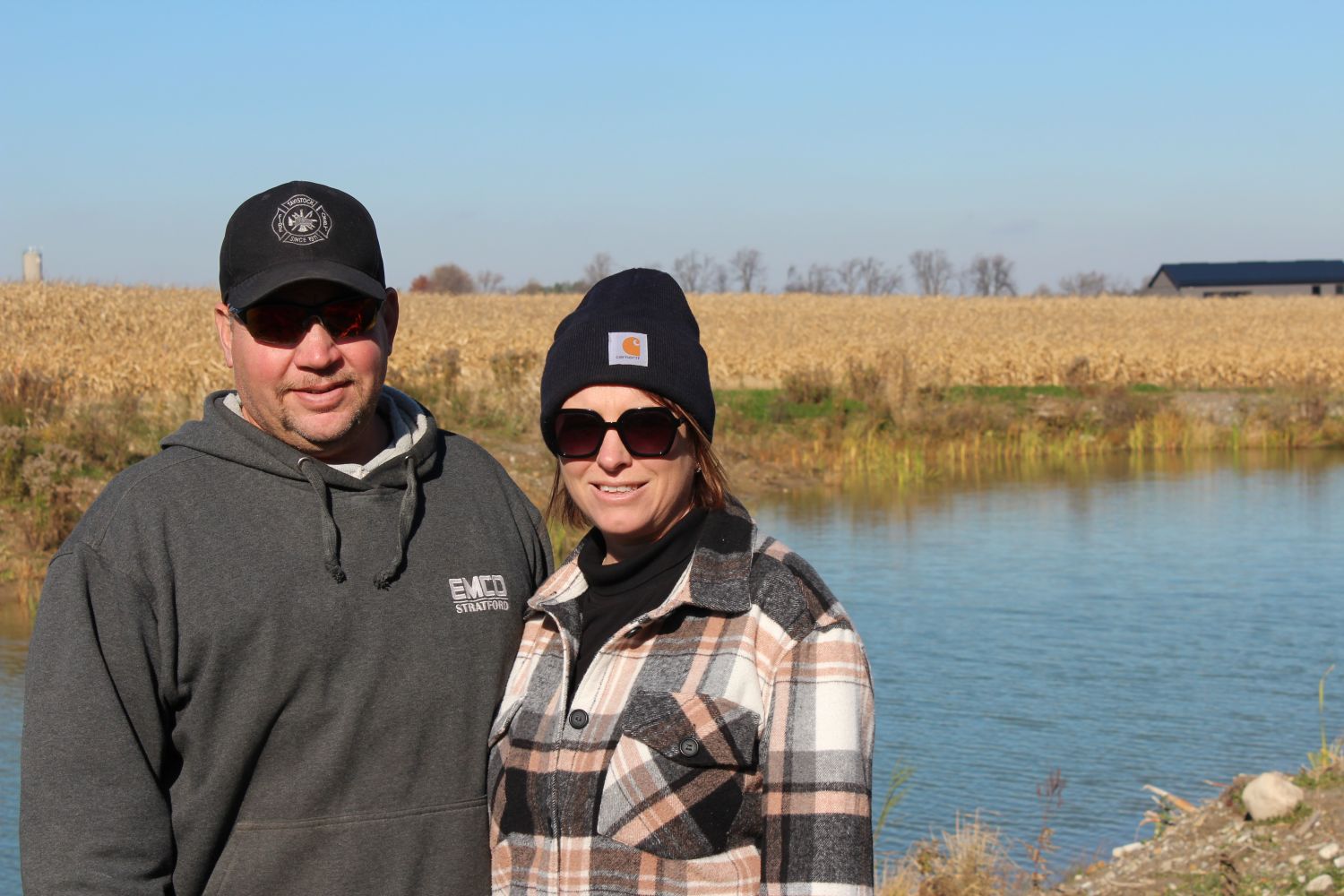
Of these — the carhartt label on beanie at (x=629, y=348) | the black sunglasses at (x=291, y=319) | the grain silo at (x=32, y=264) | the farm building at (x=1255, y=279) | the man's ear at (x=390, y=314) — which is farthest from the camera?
the farm building at (x=1255, y=279)

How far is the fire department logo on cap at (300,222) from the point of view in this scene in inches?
104

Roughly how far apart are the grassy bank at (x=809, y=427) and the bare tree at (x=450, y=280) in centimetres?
9010

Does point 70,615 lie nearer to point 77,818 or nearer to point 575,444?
point 77,818

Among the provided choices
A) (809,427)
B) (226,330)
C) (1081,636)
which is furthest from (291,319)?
(809,427)

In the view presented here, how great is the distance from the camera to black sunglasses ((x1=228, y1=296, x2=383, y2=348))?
2.71 metres

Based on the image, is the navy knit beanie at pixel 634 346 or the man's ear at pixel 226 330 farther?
the man's ear at pixel 226 330

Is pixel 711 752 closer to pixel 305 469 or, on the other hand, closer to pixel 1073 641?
pixel 305 469

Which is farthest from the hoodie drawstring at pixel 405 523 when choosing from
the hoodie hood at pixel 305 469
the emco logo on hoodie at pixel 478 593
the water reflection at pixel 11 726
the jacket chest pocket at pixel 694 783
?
the water reflection at pixel 11 726

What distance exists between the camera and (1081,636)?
12398 mm

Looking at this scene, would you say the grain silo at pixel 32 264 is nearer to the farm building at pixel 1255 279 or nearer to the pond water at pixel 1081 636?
the pond water at pixel 1081 636

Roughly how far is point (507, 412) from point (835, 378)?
1164cm

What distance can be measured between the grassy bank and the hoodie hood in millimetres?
10084

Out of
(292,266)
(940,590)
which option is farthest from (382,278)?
(940,590)

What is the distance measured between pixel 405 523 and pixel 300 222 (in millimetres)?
587
